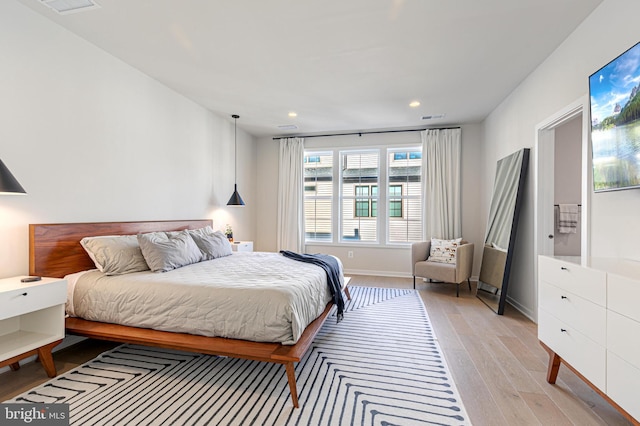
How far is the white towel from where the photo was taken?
140 inches

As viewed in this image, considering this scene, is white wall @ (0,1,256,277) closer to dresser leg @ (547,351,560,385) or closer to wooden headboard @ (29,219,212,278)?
wooden headboard @ (29,219,212,278)

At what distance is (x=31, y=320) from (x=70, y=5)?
2.38m

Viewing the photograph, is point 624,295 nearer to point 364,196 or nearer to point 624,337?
point 624,337

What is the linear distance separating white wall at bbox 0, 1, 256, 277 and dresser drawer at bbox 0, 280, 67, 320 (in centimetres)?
45

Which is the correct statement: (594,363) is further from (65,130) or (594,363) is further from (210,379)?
(65,130)

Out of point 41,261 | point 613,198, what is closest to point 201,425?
point 41,261

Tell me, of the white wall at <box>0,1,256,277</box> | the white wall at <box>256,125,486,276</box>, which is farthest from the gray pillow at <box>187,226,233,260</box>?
the white wall at <box>256,125,486,276</box>

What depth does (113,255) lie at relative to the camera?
2594 mm

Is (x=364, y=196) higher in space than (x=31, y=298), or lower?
higher

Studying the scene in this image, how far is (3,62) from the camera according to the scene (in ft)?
7.06

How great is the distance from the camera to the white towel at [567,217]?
3568mm

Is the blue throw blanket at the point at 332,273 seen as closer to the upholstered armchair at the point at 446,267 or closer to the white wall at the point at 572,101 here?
the upholstered armchair at the point at 446,267

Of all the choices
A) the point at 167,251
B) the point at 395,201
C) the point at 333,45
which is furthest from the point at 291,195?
the point at 333,45

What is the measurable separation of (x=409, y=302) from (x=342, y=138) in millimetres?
3281
